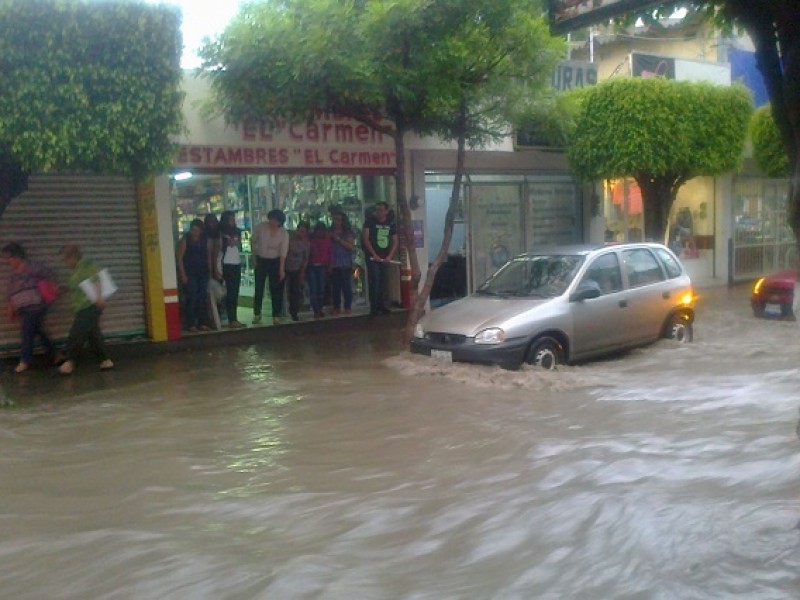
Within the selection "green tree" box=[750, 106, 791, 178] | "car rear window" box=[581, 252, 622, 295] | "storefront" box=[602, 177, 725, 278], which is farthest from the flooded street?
"storefront" box=[602, 177, 725, 278]

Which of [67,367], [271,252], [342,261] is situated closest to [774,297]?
[342,261]

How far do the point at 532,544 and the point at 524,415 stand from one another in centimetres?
306

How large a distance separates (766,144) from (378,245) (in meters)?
9.42

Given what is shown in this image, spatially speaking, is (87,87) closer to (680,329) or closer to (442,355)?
(442,355)

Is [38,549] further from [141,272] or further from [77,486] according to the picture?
[141,272]

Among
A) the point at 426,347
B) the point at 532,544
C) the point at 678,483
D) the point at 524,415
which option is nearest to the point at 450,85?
the point at 426,347

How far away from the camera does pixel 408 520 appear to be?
18.2 ft

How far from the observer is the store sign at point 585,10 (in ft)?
16.8

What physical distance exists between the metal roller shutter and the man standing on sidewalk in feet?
12.6

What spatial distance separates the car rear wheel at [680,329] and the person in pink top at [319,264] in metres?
5.61

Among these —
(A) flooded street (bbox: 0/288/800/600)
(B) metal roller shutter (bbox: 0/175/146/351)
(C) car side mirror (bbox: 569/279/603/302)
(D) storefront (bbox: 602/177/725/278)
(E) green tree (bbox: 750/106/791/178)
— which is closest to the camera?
(A) flooded street (bbox: 0/288/800/600)

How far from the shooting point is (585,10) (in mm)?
5383

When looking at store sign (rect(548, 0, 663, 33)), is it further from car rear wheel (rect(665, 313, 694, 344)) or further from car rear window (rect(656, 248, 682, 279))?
car rear wheel (rect(665, 313, 694, 344))

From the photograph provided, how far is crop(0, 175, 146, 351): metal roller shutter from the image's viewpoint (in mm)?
11867
